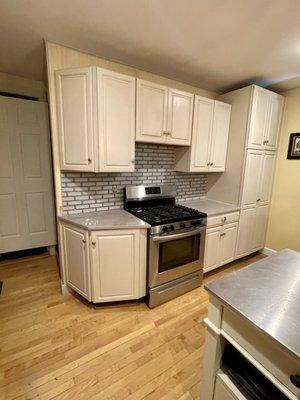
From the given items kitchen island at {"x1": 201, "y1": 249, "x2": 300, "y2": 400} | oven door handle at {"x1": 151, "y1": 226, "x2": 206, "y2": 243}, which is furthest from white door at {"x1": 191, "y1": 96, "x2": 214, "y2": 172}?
kitchen island at {"x1": 201, "y1": 249, "x2": 300, "y2": 400}

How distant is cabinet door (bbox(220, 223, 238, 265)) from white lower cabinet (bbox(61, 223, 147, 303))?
3.97ft

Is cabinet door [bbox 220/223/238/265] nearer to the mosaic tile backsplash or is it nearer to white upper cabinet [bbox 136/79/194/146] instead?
the mosaic tile backsplash

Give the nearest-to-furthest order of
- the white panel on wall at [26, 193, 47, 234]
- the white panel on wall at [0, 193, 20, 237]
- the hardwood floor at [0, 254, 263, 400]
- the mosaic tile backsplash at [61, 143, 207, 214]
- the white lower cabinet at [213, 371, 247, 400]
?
the white lower cabinet at [213, 371, 247, 400] < the hardwood floor at [0, 254, 263, 400] < the mosaic tile backsplash at [61, 143, 207, 214] < the white panel on wall at [0, 193, 20, 237] < the white panel on wall at [26, 193, 47, 234]

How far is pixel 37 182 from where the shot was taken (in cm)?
305

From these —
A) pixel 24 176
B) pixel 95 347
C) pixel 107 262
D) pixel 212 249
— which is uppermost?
pixel 24 176

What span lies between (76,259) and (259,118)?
2814 mm

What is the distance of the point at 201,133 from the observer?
2596 millimetres

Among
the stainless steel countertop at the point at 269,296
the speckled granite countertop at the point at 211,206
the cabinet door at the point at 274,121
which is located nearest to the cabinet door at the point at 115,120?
the speckled granite countertop at the point at 211,206

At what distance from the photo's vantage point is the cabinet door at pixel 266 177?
9.71ft

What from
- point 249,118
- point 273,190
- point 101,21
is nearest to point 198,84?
point 249,118

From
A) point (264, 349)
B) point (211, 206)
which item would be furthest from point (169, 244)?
point (264, 349)

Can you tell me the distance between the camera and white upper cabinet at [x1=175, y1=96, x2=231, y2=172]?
8.34 ft

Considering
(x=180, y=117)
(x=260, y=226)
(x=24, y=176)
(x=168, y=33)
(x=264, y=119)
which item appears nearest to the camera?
(x=168, y=33)

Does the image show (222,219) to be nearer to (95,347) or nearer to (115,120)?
(115,120)
